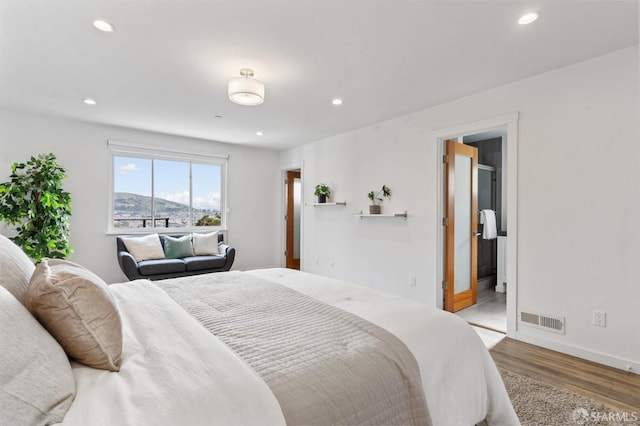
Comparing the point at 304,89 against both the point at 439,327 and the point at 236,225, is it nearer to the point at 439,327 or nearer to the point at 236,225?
the point at 439,327

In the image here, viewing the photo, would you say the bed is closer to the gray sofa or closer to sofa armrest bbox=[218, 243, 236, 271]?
the gray sofa

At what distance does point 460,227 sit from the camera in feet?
13.1

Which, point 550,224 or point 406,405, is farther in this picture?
point 550,224

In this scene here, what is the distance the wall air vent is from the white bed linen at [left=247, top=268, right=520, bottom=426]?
65.2 inches

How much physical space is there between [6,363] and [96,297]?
298 mm

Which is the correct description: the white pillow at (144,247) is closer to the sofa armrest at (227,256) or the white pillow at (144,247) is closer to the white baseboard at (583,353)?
the sofa armrest at (227,256)

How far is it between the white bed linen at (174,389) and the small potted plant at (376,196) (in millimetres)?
3259

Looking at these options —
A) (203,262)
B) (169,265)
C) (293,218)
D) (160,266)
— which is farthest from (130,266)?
(293,218)

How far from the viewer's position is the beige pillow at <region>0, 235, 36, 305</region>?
1.13m

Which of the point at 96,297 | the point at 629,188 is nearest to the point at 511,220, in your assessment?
the point at 629,188

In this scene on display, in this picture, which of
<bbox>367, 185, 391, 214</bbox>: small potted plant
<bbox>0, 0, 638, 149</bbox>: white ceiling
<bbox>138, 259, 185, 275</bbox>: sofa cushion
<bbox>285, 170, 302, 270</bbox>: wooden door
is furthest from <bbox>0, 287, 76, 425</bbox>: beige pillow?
<bbox>285, 170, 302, 270</bbox>: wooden door

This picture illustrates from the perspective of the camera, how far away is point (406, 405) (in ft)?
3.73

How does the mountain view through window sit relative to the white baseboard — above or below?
above

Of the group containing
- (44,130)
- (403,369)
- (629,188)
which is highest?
(44,130)
